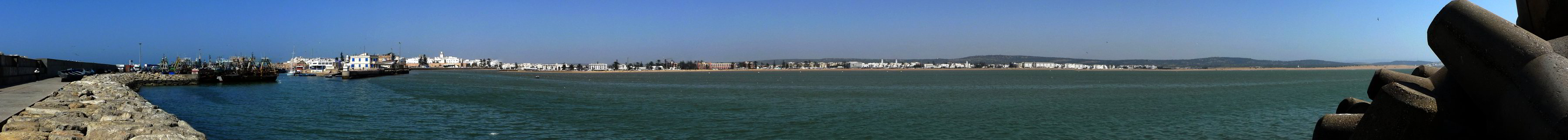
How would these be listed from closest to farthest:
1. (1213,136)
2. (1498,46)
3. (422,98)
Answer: (1498,46) → (1213,136) → (422,98)

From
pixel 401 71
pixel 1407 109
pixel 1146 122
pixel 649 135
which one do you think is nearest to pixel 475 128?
pixel 649 135

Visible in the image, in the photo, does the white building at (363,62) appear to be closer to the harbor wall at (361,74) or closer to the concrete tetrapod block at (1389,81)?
the harbor wall at (361,74)

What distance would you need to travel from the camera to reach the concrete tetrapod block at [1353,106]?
4.46m

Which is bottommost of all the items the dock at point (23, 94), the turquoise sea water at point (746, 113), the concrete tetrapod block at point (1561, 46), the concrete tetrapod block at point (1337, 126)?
the turquoise sea water at point (746, 113)

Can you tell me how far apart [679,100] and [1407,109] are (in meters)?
29.9

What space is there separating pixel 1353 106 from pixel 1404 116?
1.58 metres

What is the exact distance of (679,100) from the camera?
1280 inches

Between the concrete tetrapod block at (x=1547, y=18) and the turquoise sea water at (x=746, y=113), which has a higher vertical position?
the concrete tetrapod block at (x=1547, y=18)

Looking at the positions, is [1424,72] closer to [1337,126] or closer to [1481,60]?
[1337,126]

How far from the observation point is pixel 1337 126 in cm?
396

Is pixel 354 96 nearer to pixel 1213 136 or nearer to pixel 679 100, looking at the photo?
pixel 679 100

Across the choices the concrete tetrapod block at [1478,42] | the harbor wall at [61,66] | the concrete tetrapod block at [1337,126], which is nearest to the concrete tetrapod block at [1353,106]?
the concrete tetrapod block at [1337,126]

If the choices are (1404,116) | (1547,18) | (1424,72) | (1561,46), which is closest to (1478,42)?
(1561,46)

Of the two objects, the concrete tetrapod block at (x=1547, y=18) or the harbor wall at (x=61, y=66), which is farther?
the harbor wall at (x=61, y=66)
